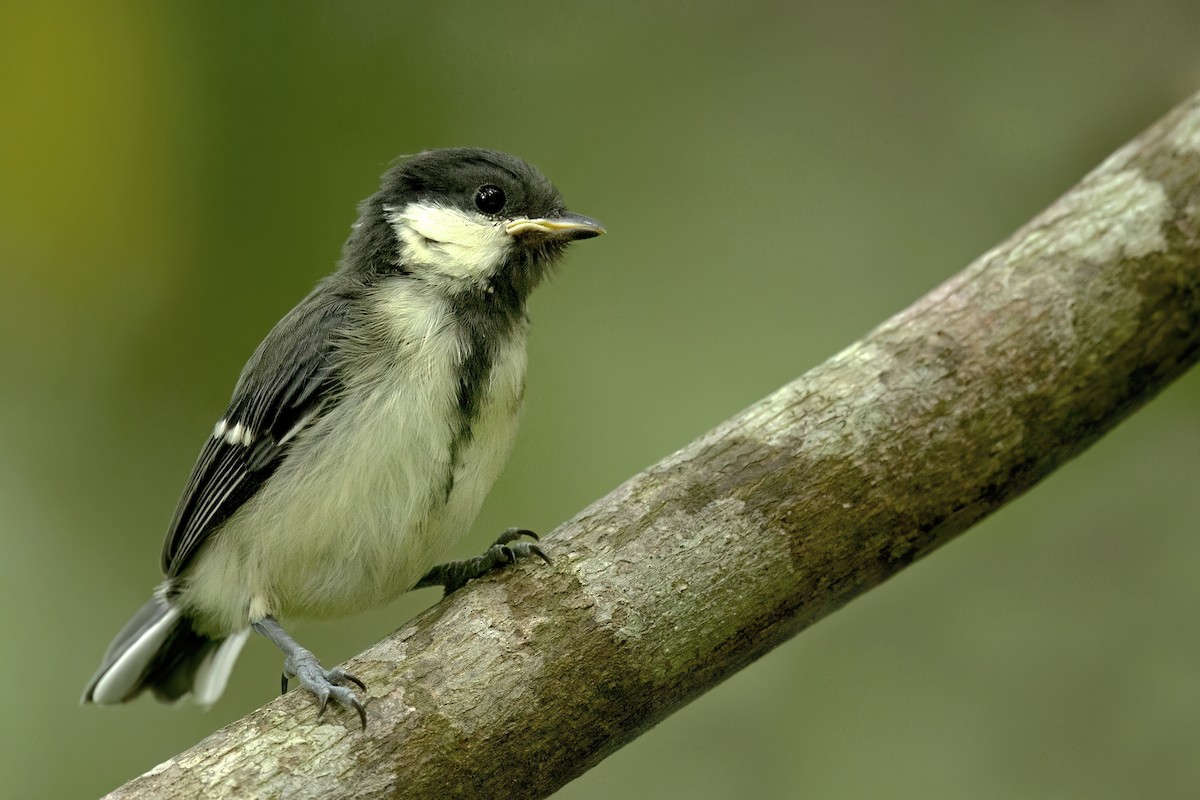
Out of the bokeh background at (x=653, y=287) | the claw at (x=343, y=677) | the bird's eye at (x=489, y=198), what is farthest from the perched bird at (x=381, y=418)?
the bokeh background at (x=653, y=287)

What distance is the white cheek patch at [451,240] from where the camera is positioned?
9.47ft

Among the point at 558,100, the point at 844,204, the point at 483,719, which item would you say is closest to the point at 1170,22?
the point at 844,204

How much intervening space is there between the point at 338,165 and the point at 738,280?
1.68 meters

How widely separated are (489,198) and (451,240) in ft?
0.60

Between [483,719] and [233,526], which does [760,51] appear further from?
[483,719]

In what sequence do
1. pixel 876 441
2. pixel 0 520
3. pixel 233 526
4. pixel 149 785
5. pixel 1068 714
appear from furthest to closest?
pixel 0 520 < pixel 1068 714 < pixel 233 526 < pixel 876 441 < pixel 149 785

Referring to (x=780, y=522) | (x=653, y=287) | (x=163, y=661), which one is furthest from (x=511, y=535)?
(x=653, y=287)

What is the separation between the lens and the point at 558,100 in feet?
15.2

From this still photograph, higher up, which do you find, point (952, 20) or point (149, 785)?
point (952, 20)

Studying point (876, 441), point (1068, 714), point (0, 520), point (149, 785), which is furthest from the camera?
point (0, 520)

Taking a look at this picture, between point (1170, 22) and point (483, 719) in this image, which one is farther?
point (1170, 22)

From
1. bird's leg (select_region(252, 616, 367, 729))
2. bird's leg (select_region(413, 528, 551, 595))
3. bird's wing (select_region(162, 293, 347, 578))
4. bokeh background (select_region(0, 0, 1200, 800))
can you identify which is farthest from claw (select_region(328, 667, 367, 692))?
bokeh background (select_region(0, 0, 1200, 800))

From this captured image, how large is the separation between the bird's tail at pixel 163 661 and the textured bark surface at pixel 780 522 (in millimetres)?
1151

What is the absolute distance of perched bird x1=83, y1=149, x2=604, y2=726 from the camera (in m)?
2.63
